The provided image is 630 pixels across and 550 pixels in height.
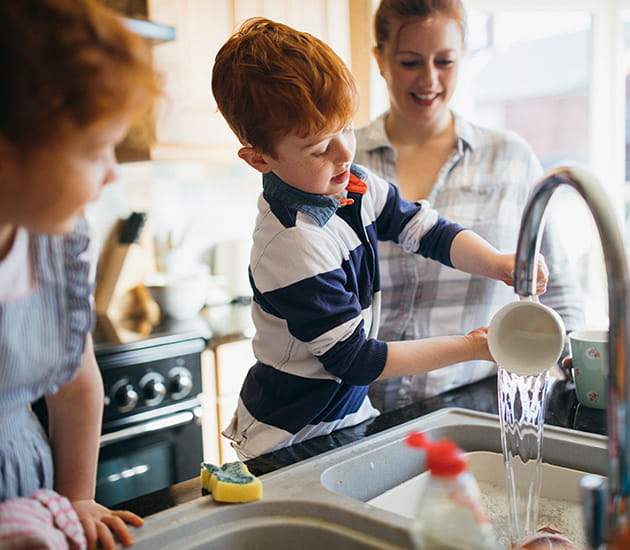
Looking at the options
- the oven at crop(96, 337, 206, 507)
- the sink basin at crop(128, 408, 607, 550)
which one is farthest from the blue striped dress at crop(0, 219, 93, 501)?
the oven at crop(96, 337, 206, 507)

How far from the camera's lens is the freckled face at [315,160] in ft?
3.16

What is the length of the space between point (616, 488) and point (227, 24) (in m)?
2.28

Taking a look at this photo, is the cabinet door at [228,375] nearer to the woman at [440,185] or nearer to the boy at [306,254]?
the woman at [440,185]

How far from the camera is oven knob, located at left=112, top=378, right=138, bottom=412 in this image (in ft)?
6.48

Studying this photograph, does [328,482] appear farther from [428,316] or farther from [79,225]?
[428,316]

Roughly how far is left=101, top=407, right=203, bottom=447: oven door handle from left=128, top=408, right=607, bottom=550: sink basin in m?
1.19

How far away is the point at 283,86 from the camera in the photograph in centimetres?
93

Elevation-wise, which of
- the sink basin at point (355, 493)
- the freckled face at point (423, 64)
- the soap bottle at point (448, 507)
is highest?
the freckled face at point (423, 64)

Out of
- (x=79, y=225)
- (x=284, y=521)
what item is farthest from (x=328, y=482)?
(x=79, y=225)

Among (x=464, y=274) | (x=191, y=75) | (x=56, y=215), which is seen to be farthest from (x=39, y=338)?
(x=191, y=75)

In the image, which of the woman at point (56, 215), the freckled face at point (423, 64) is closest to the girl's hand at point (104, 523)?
the woman at point (56, 215)

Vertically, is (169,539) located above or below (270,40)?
below

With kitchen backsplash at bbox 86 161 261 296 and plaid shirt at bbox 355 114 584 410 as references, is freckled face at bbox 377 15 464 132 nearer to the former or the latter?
plaid shirt at bbox 355 114 584 410

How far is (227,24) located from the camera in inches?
97.3
